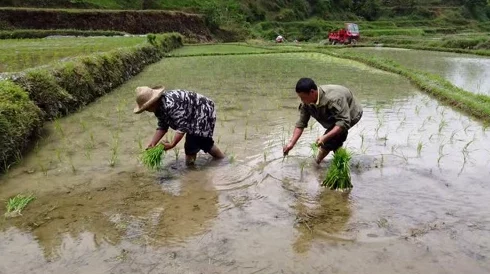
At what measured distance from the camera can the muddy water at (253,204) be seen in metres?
2.99

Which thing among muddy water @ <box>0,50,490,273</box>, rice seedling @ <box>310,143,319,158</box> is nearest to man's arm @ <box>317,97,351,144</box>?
muddy water @ <box>0,50,490,273</box>

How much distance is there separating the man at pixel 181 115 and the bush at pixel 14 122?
5.02 ft

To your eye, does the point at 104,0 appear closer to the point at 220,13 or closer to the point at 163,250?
the point at 220,13

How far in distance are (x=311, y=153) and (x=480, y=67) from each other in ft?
38.8

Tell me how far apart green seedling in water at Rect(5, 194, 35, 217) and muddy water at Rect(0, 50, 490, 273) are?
0.20 ft

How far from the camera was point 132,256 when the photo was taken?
3.04 m

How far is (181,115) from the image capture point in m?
4.63

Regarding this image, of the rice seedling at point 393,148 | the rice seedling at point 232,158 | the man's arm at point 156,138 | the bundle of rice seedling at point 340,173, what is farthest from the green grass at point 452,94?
the man's arm at point 156,138

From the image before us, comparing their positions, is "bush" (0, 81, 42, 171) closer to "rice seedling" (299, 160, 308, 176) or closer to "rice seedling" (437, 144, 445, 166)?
"rice seedling" (299, 160, 308, 176)

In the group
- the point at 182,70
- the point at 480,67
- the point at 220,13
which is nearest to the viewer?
the point at 182,70

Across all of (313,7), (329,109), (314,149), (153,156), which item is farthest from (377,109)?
(313,7)

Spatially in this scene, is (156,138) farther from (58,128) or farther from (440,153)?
(440,153)

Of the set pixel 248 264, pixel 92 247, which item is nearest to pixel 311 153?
pixel 248 264

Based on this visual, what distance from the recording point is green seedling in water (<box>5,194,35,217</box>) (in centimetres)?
369
